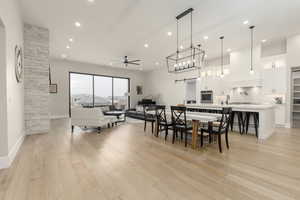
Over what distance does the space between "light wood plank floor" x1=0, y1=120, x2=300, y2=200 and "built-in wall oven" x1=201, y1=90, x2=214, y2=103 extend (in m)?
4.12

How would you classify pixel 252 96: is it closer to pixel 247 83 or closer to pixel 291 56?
A: pixel 247 83

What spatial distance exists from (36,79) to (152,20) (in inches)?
159

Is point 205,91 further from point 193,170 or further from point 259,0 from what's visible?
point 193,170

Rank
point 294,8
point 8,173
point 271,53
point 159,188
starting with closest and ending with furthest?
point 159,188 < point 8,173 < point 294,8 < point 271,53

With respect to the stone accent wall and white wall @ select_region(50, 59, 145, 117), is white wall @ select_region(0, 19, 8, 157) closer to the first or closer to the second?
the stone accent wall

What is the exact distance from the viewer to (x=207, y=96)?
7.58m

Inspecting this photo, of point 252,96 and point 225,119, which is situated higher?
point 252,96

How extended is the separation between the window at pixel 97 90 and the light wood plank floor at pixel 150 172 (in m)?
5.57

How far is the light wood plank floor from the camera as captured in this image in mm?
1747

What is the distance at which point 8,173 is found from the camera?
219 cm

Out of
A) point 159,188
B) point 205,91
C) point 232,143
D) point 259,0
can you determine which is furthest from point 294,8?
point 159,188

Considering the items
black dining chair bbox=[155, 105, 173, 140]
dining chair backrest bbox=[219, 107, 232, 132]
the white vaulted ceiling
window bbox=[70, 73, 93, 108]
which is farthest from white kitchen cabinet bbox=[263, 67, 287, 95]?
window bbox=[70, 73, 93, 108]

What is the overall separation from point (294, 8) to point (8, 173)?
6840 mm

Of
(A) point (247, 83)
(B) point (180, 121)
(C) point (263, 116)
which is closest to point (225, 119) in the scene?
(B) point (180, 121)
